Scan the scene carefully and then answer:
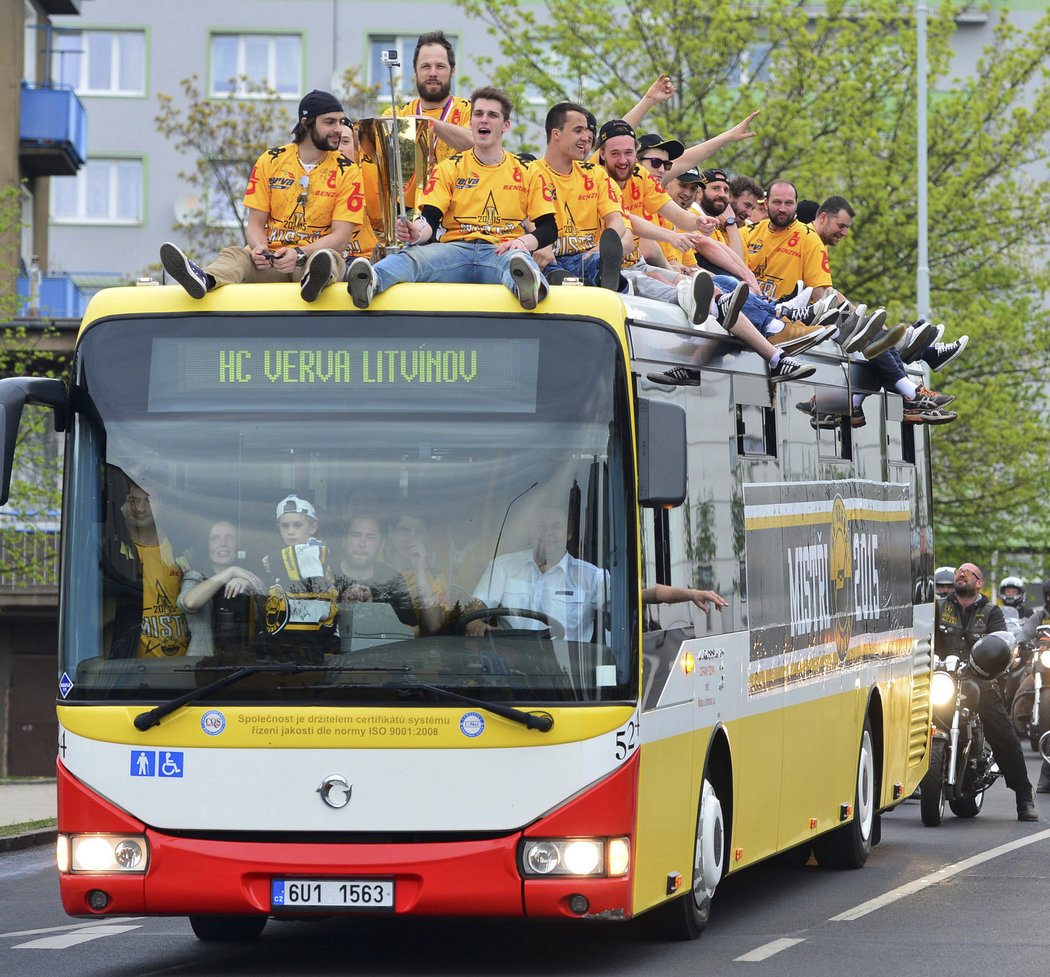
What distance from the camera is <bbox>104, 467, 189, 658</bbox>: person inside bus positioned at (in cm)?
972

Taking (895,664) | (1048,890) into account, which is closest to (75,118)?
(895,664)

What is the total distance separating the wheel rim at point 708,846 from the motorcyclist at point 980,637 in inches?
295

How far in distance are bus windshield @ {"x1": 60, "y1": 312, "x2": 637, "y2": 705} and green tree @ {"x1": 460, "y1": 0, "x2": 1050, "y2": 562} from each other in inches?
1054

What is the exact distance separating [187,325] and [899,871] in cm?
646

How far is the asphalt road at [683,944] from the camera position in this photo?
1045 centimetres

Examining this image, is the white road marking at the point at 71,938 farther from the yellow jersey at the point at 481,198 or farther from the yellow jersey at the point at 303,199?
the yellow jersey at the point at 481,198

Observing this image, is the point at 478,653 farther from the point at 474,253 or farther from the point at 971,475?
the point at 971,475

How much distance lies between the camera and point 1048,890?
13.4 meters

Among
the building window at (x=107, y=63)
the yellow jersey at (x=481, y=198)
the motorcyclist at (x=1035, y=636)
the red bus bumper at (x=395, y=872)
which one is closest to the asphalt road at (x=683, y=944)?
the red bus bumper at (x=395, y=872)

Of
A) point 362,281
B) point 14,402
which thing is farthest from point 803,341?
point 14,402

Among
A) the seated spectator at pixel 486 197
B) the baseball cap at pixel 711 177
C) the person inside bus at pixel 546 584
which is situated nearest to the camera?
the person inside bus at pixel 546 584

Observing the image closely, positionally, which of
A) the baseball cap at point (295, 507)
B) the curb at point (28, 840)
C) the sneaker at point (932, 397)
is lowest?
the curb at point (28, 840)

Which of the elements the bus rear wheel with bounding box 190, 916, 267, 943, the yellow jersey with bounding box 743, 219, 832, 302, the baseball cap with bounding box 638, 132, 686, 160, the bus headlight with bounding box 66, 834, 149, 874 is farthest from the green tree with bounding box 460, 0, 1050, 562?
the bus headlight with bounding box 66, 834, 149, 874

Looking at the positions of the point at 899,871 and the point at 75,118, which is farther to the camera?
the point at 75,118
